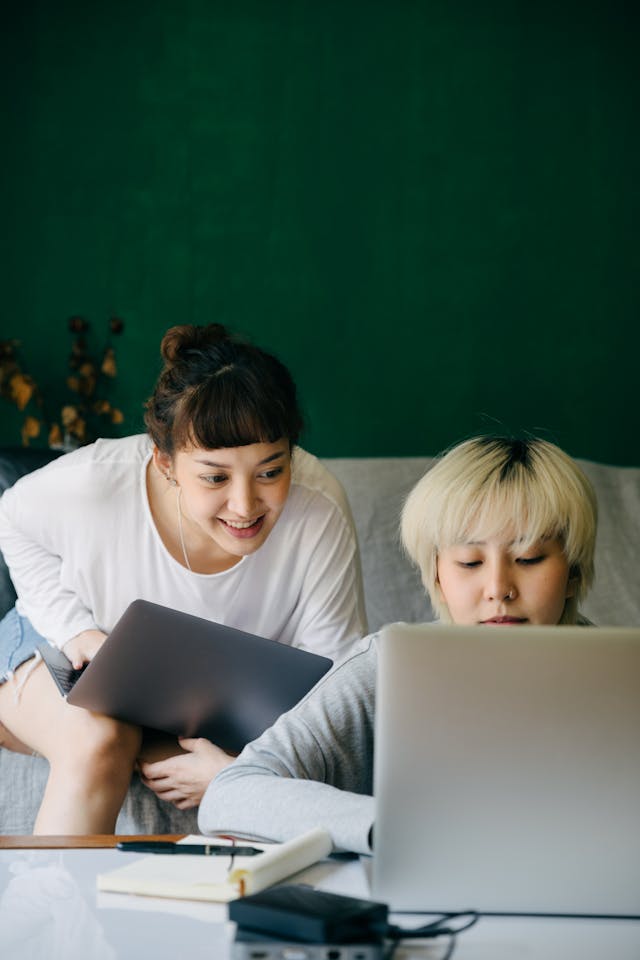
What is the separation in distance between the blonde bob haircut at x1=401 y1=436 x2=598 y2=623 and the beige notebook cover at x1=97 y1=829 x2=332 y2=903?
539 millimetres

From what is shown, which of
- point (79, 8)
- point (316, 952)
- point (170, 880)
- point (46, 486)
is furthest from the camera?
point (79, 8)

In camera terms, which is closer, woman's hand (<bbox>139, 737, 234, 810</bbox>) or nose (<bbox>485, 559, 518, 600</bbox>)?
nose (<bbox>485, 559, 518, 600</bbox>)

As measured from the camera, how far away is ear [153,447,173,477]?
1811mm

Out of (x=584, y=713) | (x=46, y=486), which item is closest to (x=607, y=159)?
(x=46, y=486)

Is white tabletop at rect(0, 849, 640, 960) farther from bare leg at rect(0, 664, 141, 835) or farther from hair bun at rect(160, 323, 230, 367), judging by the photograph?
hair bun at rect(160, 323, 230, 367)

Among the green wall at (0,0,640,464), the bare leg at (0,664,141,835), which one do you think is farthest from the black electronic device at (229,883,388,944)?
the green wall at (0,0,640,464)

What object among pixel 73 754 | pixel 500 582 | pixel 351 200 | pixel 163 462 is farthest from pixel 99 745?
pixel 351 200

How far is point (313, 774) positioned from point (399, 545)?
46.6 inches

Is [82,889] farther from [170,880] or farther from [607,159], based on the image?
[607,159]

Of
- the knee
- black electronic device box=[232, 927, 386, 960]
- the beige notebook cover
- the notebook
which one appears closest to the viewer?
black electronic device box=[232, 927, 386, 960]

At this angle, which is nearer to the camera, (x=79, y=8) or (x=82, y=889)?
(x=82, y=889)

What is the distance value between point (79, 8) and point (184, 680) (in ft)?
7.39

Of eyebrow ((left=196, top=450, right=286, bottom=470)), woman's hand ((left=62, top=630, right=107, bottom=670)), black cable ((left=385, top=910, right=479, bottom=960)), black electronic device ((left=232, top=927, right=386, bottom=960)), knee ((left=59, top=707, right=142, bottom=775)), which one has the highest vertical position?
Answer: eyebrow ((left=196, top=450, right=286, bottom=470))

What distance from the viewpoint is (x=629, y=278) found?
3152 mm
